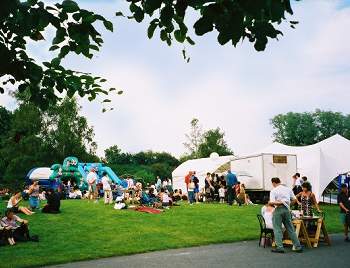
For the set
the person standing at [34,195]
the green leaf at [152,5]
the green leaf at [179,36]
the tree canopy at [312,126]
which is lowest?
the person standing at [34,195]

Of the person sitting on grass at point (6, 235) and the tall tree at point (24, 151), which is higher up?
the tall tree at point (24, 151)

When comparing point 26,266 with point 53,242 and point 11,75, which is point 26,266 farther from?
point 11,75

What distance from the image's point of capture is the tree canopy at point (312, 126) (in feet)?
306

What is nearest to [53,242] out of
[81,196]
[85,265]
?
[85,265]

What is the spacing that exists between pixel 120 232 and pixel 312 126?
280 feet

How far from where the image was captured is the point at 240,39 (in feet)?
9.20

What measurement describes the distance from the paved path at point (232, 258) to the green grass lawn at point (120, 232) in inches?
29.7

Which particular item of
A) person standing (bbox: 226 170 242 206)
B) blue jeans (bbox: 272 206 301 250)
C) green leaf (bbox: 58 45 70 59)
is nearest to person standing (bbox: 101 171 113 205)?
person standing (bbox: 226 170 242 206)

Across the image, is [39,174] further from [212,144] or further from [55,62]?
[55,62]

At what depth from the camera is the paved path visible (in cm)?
921

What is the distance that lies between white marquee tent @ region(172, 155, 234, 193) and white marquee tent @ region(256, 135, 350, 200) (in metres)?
7.40

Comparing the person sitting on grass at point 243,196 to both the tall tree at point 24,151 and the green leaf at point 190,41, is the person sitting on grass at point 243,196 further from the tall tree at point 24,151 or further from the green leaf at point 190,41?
the tall tree at point 24,151

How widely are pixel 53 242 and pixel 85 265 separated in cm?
331

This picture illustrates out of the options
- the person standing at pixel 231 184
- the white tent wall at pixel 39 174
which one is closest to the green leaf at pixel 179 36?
the person standing at pixel 231 184
